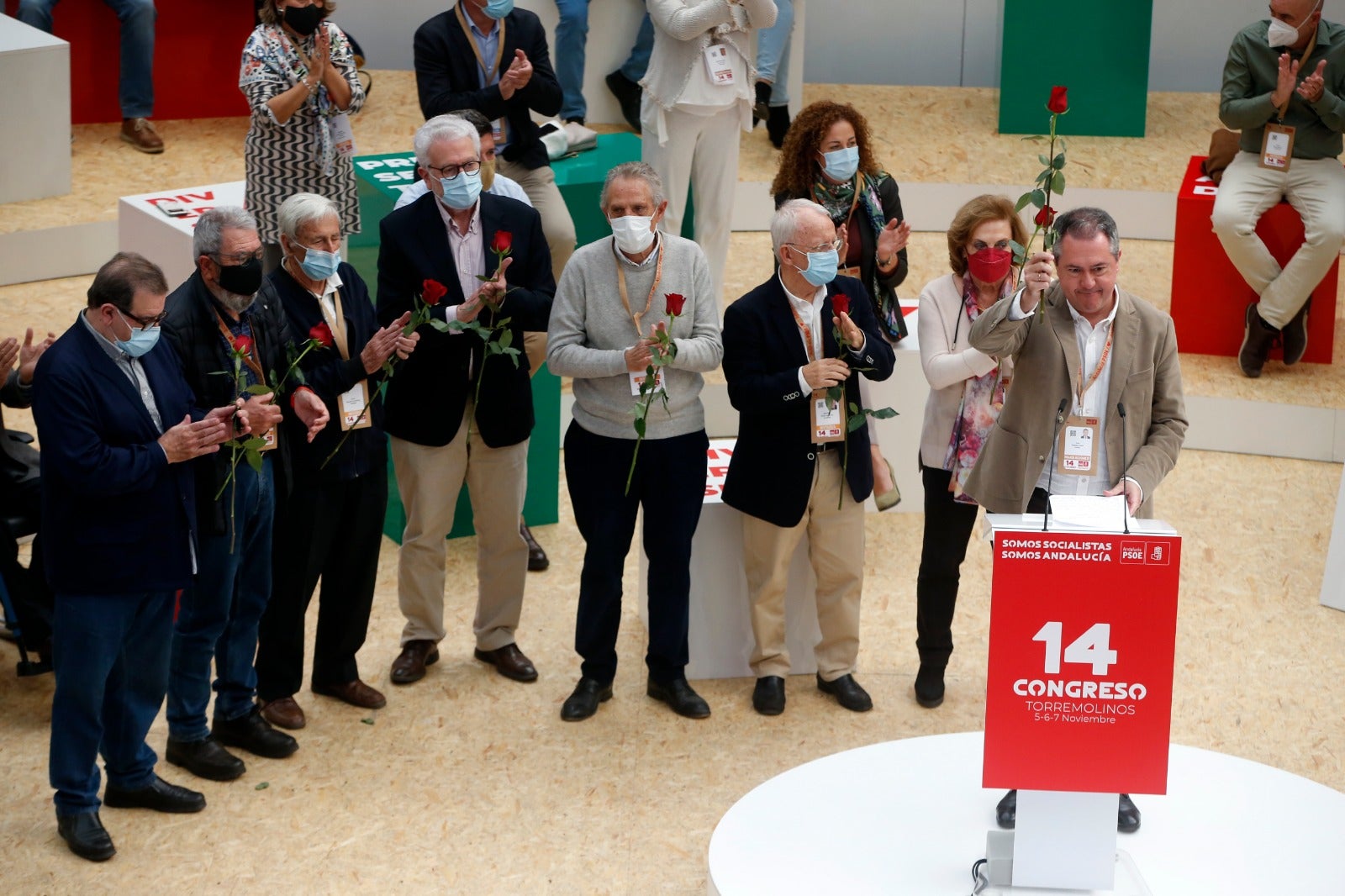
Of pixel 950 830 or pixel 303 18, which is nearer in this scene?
pixel 950 830

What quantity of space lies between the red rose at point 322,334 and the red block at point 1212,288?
4584 millimetres

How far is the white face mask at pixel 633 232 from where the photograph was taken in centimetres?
493

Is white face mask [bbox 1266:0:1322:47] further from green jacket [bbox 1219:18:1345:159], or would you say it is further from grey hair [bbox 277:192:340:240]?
grey hair [bbox 277:192:340:240]

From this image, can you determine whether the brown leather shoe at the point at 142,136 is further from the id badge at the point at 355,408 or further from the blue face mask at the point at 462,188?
the id badge at the point at 355,408

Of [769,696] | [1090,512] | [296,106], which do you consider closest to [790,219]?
[769,696]

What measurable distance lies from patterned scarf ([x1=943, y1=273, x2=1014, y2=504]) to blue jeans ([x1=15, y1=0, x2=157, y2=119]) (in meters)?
6.27

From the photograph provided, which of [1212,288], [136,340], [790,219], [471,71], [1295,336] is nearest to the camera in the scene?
[136,340]

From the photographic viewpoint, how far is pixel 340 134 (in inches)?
239

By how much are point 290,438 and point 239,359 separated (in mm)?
462

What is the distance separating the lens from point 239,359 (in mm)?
4445

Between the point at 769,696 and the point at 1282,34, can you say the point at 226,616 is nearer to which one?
the point at 769,696

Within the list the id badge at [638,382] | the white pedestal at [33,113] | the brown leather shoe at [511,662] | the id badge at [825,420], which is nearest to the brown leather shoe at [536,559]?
the brown leather shoe at [511,662]

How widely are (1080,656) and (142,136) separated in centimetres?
777

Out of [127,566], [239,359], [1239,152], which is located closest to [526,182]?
[239,359]
